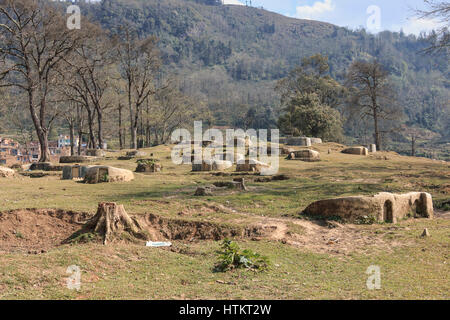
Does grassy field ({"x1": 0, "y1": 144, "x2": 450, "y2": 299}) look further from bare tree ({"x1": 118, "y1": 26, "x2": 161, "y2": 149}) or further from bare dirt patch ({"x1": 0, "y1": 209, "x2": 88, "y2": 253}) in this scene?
bare tree ({"x1": 118, "y1": 26, "x2": 161, "y2": 149})

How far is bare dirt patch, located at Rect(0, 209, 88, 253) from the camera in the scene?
852 centimetres

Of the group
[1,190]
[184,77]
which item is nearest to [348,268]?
[1,190]

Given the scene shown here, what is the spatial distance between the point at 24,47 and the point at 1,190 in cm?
1467

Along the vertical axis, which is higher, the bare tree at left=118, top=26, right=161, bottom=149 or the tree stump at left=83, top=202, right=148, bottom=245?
the bare tree at left=118, top=26, right=161, bottom=149

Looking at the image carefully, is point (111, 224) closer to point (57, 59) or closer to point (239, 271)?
point (239, 271)

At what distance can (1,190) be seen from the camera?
13.9m

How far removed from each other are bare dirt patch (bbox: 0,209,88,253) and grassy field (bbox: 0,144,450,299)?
46cm

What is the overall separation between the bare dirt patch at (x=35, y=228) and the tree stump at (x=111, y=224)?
0.88m

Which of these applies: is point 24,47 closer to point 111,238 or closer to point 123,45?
point 123,45

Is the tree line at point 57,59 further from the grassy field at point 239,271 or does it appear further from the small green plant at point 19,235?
the small green plant at point 19,235

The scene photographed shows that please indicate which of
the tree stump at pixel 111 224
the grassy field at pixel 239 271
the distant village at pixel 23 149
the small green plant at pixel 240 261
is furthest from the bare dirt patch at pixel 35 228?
the distant village at pixel 23 149

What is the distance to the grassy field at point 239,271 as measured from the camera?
5781 mm

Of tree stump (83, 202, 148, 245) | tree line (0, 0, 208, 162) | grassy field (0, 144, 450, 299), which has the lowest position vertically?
grassy field (0, 144, 450, 299)

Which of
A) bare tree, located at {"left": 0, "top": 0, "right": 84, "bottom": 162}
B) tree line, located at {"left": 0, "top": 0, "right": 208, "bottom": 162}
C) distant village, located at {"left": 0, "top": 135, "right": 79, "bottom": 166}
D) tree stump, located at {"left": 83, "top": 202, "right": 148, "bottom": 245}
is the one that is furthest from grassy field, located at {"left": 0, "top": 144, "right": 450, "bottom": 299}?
distant village, located at {"left": 0, "top": 135, "right": 79, "bottom": 166}
